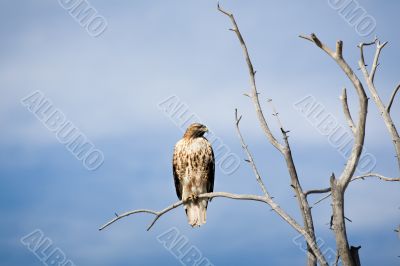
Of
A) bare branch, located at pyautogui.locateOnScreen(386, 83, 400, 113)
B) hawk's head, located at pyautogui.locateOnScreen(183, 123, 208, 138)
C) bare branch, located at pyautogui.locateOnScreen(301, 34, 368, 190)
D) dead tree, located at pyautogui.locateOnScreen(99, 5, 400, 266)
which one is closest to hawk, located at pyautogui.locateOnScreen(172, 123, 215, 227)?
hawk's head, located at pyautogui.locateOnScreen(183, 123, 208, 138)

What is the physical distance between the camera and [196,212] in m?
10.5

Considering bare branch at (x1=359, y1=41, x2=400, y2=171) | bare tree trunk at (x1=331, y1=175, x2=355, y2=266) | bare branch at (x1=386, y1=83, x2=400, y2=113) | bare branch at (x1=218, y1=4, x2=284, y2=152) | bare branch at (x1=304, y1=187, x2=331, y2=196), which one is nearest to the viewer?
bare tree trunk at (x1=331, y1=175, x2=355, y2=266)

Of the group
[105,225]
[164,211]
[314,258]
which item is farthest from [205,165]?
[314,258]

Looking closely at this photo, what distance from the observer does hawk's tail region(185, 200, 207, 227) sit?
10453 millimetres

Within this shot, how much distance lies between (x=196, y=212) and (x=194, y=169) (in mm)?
803

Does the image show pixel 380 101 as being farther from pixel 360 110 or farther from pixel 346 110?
pixel 360 110

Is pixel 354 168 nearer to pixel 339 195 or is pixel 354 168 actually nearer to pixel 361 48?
pixel 339 195

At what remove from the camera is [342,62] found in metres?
6.62

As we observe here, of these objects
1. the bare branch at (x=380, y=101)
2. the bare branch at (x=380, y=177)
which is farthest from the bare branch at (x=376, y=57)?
the bare branch at (x=380, y=177)

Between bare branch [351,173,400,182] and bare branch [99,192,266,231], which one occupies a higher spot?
bare branch [351,173,400,182]

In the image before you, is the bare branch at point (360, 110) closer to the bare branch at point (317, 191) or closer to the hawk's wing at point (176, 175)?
the bare branch at point (317, 191)

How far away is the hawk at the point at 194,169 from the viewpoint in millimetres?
10383

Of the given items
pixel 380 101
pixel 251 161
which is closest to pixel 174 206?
pixel 251 161

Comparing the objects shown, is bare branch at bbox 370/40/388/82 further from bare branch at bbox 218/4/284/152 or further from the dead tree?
bare branch at bbox 218/4/284/152
